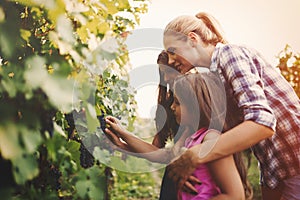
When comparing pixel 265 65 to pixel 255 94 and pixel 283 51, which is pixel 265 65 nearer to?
pixel 255 94

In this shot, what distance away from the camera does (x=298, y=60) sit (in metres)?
4.78

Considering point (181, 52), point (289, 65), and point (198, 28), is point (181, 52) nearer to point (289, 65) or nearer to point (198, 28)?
point (198, 28)

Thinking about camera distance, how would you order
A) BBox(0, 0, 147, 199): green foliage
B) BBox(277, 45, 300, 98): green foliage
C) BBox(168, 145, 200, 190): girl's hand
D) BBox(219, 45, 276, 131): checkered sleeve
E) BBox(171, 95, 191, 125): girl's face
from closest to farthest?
BBox(0, 0, 147, 199): green foliage → BBox(219, 45, 276, 131): checkered sleeve → BBox(168, 145, 200, 190): girl's hand → BBox(171, 95, 191, 125): girl's face → BBox(277, 45, 300, 98): green foliage

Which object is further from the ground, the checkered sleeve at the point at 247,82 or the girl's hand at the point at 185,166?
the checkered sleeve at the point at 247,82

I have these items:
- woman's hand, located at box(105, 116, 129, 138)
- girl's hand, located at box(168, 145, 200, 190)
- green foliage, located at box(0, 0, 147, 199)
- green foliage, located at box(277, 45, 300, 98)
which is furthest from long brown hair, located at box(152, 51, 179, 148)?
green foliage, located at box(277, 45, 300, 98)

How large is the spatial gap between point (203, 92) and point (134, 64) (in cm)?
80

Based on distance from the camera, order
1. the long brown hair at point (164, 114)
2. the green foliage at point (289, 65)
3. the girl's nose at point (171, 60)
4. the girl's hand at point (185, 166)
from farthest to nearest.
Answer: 1. the green foliage at point (289, 65)
2. the long brown hair at point (164, 114)
3. the girl's nose at point (171, 60)
4. the girl's hand at point (185, 166)

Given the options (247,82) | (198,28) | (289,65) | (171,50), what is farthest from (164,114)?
(289,65)

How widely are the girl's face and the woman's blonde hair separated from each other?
332 millimetres

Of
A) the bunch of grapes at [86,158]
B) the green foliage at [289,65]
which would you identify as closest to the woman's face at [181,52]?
→ the bunch of grapes at [86,158]

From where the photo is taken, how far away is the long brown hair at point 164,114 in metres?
2.61

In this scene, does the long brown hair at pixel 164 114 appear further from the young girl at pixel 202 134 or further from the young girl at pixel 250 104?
the young girl at pixel 250 104

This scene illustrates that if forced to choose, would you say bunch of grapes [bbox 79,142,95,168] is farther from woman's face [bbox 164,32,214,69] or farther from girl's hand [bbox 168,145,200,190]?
woman's face [bbox 164,32,214,69]

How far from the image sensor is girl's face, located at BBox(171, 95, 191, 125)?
227cm
